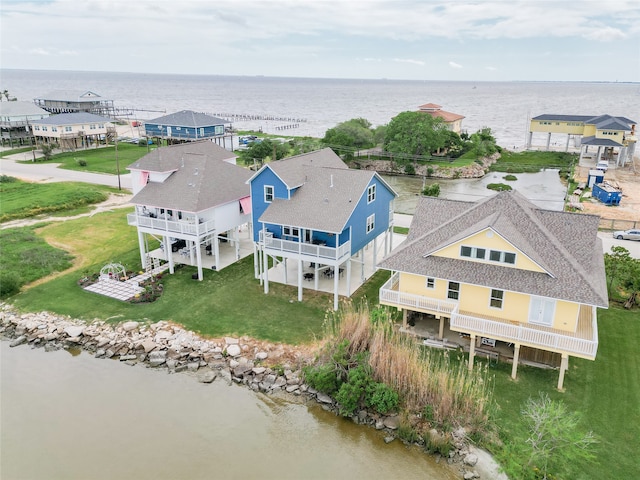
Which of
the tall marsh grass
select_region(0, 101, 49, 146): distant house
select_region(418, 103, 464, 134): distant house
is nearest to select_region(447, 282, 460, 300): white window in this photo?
the tall marsh grass

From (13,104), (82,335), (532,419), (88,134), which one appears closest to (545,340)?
(532,419)

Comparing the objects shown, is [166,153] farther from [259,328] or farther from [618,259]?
[618,259]

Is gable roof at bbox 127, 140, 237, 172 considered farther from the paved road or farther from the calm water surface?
the paved road

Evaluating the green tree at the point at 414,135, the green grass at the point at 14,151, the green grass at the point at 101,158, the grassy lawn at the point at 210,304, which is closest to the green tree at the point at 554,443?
the grassy lawn at the point at 210,304

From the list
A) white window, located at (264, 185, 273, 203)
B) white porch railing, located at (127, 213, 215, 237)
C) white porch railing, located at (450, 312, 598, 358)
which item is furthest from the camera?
white porch railing, located at (127, 213, 215, 237)

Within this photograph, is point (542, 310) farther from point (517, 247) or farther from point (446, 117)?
point (446, 117)

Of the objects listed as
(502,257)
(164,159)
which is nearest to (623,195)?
(502,257)
